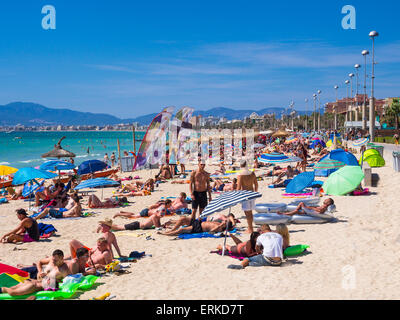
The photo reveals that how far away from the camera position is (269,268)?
6137mm

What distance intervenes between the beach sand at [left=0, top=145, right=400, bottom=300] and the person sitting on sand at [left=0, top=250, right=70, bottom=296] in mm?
482

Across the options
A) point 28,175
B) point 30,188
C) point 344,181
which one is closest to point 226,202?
point 344,181

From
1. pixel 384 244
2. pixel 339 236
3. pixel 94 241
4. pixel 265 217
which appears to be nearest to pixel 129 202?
pixel 94 241

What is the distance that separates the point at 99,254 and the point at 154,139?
12.3m

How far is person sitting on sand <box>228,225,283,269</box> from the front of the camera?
20.3 ft

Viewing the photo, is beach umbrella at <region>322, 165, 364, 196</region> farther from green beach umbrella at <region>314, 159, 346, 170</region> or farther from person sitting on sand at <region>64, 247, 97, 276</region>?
person sitting on sand at <region>64, 247, 97, 276</region>

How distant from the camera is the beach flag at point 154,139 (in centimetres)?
1834

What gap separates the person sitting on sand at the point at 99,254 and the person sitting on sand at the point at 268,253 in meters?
1.88

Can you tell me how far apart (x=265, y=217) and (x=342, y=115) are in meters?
94.6

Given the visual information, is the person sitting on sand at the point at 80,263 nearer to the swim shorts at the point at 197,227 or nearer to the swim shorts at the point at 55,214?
the swim shorts at the point at 197,227

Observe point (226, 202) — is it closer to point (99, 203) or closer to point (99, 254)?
point (99, 254)

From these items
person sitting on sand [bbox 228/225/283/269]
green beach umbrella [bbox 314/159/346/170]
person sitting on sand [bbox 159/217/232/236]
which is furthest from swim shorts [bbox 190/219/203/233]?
green beach umbrella [bbox 314/159/346/170]

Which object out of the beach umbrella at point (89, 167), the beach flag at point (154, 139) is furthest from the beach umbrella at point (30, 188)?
the beach flag at point (154, 139)
